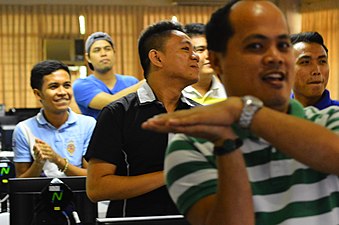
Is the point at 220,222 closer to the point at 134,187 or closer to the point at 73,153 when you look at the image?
the point at 134,187

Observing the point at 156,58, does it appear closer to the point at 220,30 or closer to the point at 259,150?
the point at 220,30

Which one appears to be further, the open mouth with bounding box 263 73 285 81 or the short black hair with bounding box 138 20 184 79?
the short black hair with bounding box 138 20 184 79

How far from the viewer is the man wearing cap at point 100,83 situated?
491 centimetres

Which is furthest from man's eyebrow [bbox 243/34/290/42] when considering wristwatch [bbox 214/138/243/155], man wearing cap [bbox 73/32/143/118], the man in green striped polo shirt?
man wearing cap [bbox 73/32/143/118]

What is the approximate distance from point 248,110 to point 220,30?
31cm

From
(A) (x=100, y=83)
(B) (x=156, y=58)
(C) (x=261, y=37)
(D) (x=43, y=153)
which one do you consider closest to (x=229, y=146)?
(C) (x=261, y=37)

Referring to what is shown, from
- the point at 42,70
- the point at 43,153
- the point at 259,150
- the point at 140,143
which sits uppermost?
the point at 42,70

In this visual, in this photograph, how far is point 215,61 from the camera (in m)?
1.69

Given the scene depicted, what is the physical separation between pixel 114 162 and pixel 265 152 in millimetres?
1297

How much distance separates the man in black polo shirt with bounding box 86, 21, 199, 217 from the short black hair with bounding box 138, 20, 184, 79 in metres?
0.03

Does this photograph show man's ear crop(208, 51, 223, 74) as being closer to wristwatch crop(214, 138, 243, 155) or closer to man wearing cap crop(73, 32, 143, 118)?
wristwatch crop(214, 138, 243, 155)

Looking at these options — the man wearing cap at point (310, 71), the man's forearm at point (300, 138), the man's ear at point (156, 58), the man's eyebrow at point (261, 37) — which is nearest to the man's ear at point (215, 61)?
the man's eyebrow at point (261, 37)

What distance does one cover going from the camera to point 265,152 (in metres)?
1.58

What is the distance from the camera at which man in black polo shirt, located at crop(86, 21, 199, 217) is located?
2.76 meters
